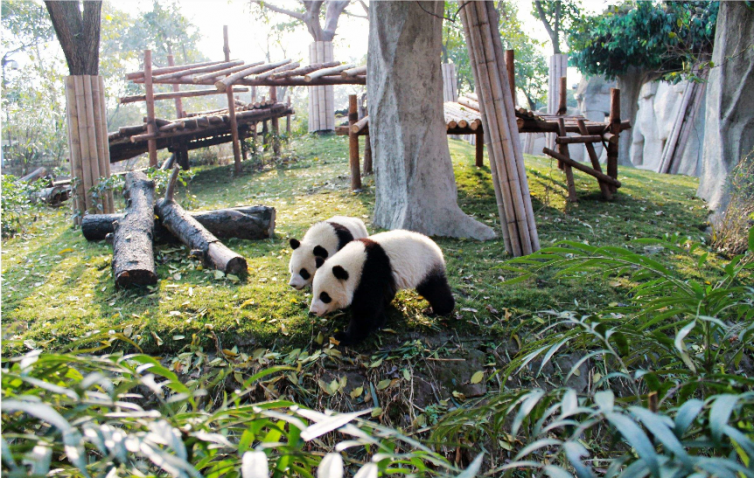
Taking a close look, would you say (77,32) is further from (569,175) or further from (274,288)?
(569,175)

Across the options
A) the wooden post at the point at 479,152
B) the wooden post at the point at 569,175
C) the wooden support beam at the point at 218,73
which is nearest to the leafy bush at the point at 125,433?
the wooden post at the point at 569,175

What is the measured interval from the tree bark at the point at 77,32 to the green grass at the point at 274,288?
2.29 meters

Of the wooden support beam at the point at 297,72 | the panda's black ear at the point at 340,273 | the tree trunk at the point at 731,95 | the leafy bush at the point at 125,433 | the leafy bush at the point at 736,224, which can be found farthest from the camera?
the wooden support beam at the point at 297,72

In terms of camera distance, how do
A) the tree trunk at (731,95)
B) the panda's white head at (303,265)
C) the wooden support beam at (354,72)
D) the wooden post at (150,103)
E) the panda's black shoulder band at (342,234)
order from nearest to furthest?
the panda's white head at (303,265), the panda's black shoulder band at (342,234), the tree trunk at (731,95), the wooden support beam at (354,72), the wooden post at (150,103)

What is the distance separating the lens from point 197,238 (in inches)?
204

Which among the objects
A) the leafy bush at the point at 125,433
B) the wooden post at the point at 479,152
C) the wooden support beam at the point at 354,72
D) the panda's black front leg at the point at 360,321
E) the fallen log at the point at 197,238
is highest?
the wooden support beam at the point at 354,72

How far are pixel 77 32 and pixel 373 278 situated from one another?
19.8 feet

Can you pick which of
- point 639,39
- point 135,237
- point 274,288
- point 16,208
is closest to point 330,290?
point 274,288

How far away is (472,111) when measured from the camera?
826cm

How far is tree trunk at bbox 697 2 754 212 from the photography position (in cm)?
726

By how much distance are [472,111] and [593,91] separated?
48.6 ft

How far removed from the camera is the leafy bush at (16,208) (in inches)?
275

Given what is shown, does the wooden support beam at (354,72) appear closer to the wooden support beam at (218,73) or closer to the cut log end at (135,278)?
the wooden support beam at (218,73)

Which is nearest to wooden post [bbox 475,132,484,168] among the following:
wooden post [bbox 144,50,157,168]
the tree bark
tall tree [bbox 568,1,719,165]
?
tall tree [bbox 568,1,719,165]
